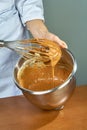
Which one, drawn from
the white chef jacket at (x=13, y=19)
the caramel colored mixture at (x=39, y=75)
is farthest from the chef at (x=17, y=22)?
the caramel colored mixture at (x=39, y=75)

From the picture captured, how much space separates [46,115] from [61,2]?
1.30ft

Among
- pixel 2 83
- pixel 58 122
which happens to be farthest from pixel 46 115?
pixel 2 83

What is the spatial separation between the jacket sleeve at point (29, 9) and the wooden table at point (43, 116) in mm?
237

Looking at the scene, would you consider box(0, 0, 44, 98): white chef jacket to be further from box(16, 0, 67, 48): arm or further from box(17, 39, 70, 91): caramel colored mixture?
box(17, 39, 70, 91): caramel colored mixture

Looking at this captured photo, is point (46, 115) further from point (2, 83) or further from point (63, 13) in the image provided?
point (63, 13)

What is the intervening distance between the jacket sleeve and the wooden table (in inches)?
9.3

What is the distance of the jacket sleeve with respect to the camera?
83 centimetres

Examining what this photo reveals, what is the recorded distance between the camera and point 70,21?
97cm

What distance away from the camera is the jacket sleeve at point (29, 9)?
32.6 inches

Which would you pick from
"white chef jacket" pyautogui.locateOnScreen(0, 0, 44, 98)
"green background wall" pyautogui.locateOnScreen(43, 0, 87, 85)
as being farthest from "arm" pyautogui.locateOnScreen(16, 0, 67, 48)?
"green background wall" pyautogui.locateOnScreen(43, 0, 87, 85)

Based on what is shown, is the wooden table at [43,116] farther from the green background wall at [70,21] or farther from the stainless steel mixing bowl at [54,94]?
the green background wall at [70,21]

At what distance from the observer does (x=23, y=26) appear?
0.87 metres

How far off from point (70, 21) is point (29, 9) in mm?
184

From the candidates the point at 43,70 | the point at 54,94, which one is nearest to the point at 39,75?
the point at 43,70
